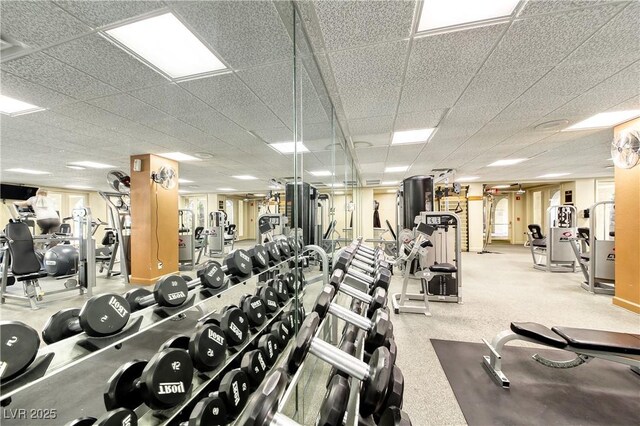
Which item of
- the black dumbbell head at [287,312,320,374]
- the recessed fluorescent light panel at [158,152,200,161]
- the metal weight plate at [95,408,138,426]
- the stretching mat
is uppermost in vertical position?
the recessed fluorescent light panel at [158,152,200,161]

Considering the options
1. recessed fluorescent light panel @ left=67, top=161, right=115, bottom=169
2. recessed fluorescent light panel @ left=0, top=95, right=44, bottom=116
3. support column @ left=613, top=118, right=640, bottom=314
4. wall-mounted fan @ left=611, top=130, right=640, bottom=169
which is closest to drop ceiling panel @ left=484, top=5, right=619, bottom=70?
wall-mounted fan @ left=611, top=130, right=640, bottom=169

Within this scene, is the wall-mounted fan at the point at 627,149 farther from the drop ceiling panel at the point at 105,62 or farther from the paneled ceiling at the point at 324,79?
the drop ceiling panel at the point at 105,62

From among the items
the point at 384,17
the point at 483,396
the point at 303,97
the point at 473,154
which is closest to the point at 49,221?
the point at 303,97

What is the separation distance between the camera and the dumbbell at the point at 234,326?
1.55 meters

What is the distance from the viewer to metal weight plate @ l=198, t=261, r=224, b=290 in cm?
172

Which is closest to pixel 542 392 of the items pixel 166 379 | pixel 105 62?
pixel 166 379

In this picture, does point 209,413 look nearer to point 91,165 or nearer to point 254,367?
point 254,367

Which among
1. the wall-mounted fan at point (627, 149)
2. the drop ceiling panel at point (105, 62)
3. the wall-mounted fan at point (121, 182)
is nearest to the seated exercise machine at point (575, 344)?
the wall-mounted fan at point (627, 149)

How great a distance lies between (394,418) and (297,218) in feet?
4.81

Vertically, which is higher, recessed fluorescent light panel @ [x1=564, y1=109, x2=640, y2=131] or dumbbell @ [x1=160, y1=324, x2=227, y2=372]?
recessed fluorescent light panel @ [x1=564, y1=109, x2=640, y2=131]

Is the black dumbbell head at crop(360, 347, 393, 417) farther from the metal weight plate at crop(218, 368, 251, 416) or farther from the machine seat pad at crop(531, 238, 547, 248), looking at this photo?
the machine seat pad at crop(531, 238, 547, 248)

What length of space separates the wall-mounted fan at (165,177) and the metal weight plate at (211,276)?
9.98 ft

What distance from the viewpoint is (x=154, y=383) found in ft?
3.45

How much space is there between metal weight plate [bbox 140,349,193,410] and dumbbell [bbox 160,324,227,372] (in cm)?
9
